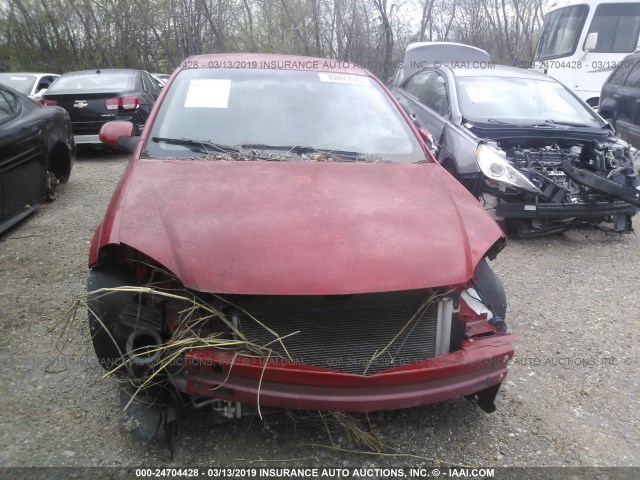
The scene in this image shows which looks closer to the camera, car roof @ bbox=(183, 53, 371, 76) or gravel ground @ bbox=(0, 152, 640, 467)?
gravel ground @ bbox=(0, 152, 640, 467)

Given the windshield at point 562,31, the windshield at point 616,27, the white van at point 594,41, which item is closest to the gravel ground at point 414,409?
the white van at point 594,41

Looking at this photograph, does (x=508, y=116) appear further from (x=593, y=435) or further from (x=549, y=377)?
(x=593, y=435)

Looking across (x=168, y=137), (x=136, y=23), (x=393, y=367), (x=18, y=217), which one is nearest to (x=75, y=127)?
(x=18, y=217)

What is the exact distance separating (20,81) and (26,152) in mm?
7022

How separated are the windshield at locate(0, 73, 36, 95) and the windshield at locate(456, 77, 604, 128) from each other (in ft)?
28.0

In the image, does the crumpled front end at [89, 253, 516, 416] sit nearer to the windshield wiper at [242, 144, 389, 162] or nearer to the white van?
the windshield wiper at [242, 144, 389, 162]

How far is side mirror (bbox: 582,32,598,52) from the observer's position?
10242mm

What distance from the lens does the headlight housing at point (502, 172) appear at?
15.8 ft

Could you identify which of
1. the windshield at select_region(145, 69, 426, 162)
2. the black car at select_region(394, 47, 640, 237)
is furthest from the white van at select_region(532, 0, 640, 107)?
the windshield at select_region(145, 69, 426, 162)

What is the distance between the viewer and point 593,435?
2.52m

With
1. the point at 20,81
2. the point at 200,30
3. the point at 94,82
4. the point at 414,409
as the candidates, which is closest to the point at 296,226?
the point at 414,409

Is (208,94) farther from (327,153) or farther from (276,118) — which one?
(327,153)

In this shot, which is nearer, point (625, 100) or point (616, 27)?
point (625, 100)

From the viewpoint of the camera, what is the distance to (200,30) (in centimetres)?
2012
